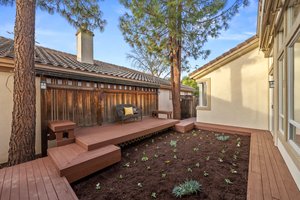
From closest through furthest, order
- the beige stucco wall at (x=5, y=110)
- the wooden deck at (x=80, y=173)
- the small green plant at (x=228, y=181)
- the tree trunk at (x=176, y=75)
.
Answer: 1. the wooden deck at (x=80, y=173)
2. the small green plant at (x=228, y=181)
3. the beige stucco wall at (x=5, y=110)
4. the tree trunk at (x=176, y=75)

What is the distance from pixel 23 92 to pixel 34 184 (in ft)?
7.25

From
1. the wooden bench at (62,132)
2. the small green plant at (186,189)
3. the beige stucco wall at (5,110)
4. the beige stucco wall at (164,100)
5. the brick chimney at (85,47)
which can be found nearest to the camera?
the small green plant at (186,189)

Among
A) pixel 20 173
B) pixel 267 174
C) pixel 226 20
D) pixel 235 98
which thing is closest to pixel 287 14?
pixel 267 174

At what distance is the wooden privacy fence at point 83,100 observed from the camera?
15.4 ft

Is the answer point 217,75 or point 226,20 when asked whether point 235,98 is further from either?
point 226,20

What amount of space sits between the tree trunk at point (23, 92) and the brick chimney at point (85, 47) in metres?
3.36

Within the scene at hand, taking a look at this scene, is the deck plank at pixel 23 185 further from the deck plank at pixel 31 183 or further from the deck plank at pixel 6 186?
the deck plank at pixel 6 186

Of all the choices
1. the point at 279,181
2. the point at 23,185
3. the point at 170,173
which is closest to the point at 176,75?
the point at 170,173

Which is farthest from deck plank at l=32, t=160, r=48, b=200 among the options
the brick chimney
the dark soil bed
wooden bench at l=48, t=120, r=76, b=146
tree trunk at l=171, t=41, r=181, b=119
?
tree trunk at l=171, t=41, r=181, b=119

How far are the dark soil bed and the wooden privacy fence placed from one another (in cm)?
215

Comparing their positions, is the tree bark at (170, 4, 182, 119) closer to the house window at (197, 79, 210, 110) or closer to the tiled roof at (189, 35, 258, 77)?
the tiled roof at (189, 35, 258, 77)

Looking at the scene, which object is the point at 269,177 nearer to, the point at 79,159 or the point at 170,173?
the point at 170,173

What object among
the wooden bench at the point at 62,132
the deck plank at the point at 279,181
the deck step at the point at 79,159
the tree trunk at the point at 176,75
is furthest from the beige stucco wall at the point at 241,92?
the wooden bench at the point at 62,132

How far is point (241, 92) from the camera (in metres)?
6.45
